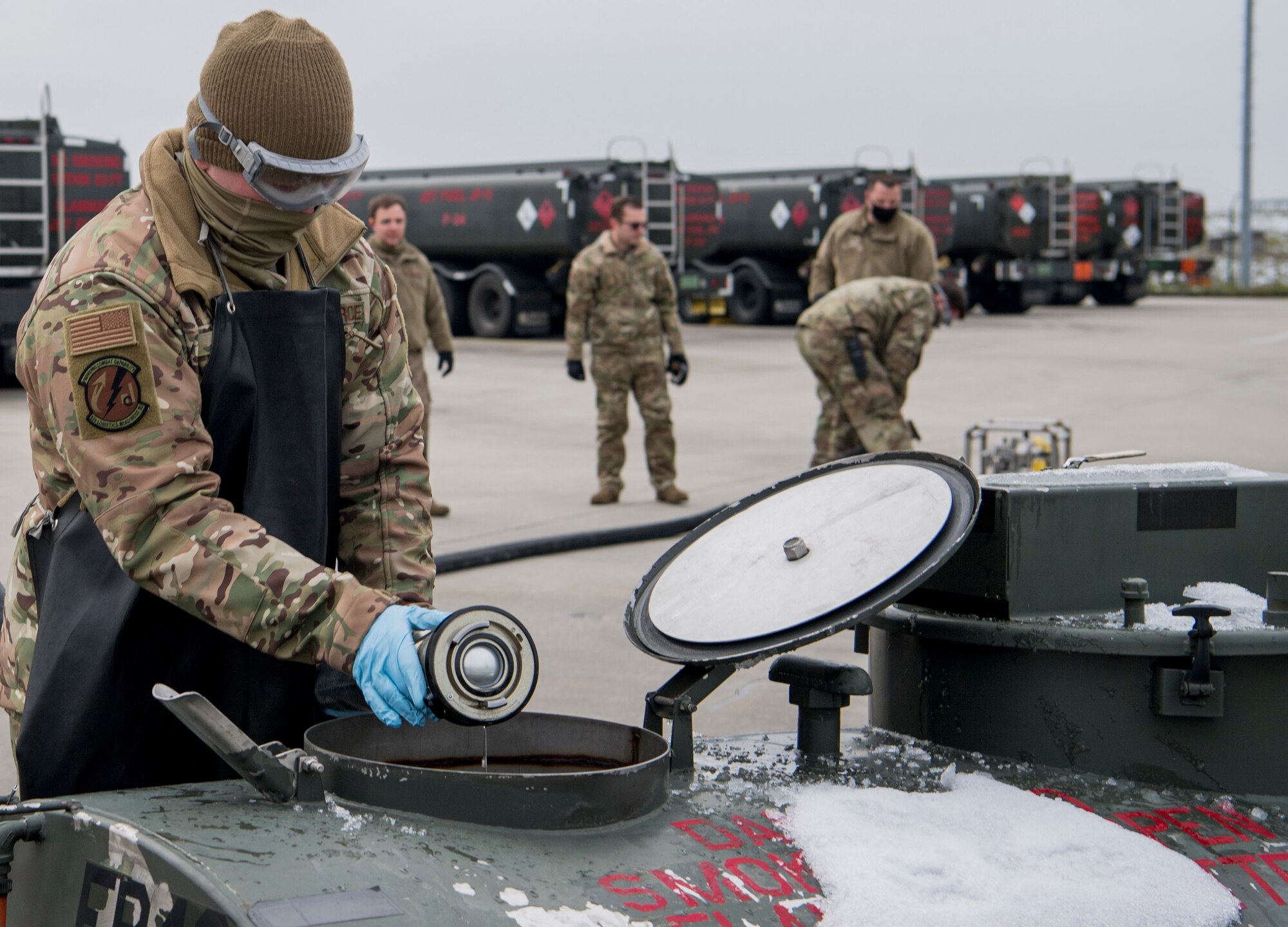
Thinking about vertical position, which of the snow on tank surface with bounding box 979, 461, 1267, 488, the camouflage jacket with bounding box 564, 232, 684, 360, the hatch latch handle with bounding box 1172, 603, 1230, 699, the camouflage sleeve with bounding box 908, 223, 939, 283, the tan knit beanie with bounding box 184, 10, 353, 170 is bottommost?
the hatch latch handle with bounding box 1172, 603, 1230, 699

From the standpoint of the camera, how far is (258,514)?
211 centimetres

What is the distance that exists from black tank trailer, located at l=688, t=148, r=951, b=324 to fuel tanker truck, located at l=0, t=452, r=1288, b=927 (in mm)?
20484

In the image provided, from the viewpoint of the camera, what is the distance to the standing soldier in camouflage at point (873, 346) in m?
8.02

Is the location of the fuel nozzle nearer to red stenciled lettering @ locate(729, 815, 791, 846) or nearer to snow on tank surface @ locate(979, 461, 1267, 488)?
red stenciled lettering @ locate(729, 815, 791, 846)

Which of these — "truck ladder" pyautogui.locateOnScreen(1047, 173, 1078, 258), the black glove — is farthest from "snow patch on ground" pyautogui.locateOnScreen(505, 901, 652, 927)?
"truck ladder" pyautogui.locateOnScreen(1047, 173, 1078, 258)

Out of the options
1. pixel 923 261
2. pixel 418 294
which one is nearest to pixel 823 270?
pixel 923 261

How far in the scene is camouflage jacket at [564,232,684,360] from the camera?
897 cm

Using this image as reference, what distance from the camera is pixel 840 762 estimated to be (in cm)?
215

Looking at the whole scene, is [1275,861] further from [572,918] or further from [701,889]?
[572,918]

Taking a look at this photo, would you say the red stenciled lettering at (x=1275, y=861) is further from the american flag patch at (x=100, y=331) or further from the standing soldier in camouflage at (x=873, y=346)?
the standing soldier in camouflage at (x=873, y=346)

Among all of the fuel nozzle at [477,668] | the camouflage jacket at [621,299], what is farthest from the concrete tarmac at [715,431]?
the fuel nozzle at [477,668]

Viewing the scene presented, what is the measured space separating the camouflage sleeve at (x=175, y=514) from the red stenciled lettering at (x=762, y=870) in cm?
51

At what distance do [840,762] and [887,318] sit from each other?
20.1 feet

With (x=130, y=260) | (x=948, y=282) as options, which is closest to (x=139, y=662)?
(x=130, y=260)
